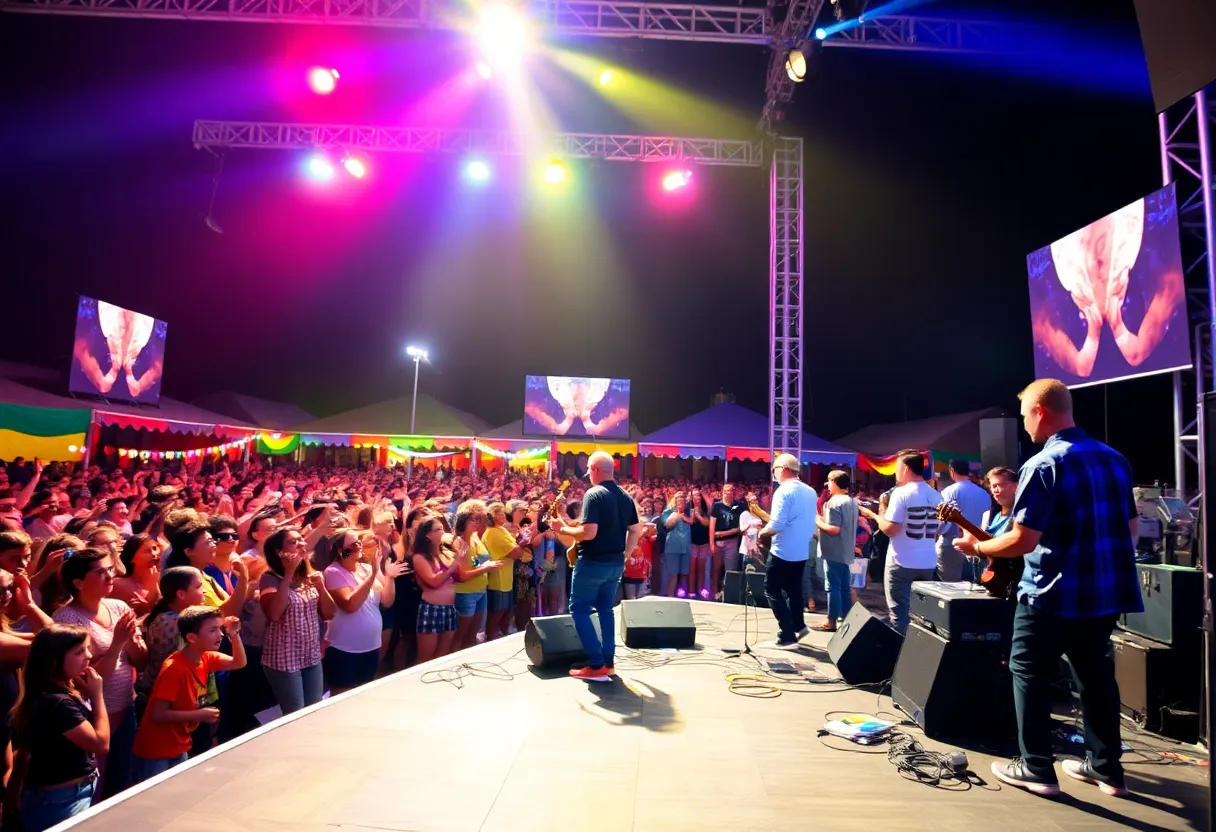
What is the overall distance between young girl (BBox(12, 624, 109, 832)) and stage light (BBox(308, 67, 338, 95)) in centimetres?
1272

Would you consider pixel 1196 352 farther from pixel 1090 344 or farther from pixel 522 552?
pixel 522 552

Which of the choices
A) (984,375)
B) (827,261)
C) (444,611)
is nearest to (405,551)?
(444,611)

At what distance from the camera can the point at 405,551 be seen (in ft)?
19.2

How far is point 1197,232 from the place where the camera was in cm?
734

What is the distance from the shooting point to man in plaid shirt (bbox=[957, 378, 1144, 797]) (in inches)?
116

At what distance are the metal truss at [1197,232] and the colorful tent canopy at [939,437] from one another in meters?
9.32

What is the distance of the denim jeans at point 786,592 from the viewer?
5762mm

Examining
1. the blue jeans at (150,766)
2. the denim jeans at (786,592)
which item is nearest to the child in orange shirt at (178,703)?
the blue jeans at (150,766)

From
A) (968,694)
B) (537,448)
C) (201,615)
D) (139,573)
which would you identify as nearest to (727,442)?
(537,448)

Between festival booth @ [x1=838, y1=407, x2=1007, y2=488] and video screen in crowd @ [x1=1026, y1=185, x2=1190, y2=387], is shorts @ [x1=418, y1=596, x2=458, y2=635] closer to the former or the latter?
video screen in crowd @ [x1=1026, y1=185, x2=1190, y2=387]

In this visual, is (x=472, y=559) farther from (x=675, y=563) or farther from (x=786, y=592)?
(x=675, y=563)

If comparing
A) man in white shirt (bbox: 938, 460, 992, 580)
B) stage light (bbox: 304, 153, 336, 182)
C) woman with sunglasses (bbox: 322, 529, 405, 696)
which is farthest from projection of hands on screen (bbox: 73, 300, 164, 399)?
man in white shirt (bbox: 938, 460, 992, 580)

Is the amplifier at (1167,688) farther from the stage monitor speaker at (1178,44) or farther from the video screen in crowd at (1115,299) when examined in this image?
the video screen in crowd at (1115,299)

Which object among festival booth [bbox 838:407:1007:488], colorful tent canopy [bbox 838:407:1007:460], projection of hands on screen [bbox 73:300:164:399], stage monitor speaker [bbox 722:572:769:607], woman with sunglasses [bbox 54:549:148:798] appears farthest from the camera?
colorful tent canopy [bbox 838:407:1007:460]
